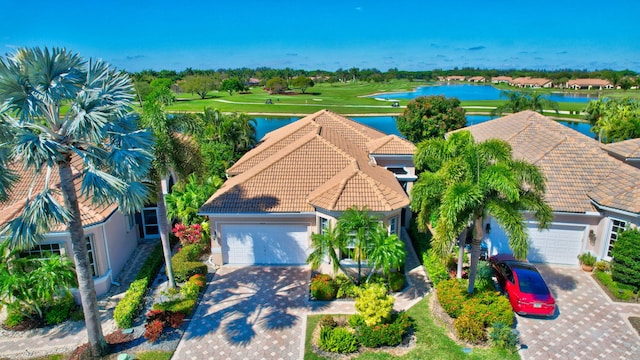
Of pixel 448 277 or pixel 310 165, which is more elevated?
pixel 310 165

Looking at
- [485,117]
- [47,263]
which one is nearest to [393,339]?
[47,263]

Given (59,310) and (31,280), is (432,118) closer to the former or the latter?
(59,310)

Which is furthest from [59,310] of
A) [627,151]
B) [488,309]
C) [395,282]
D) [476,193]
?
[627,151]

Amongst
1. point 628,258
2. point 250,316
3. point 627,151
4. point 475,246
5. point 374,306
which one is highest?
point 627,151

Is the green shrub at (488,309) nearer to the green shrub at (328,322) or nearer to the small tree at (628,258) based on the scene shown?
the green shrub at (328,322)

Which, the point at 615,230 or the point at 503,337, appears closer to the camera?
the point at 503,337

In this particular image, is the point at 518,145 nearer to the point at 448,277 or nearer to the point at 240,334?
the point at 448,277

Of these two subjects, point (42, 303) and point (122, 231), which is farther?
point (122, 231)
